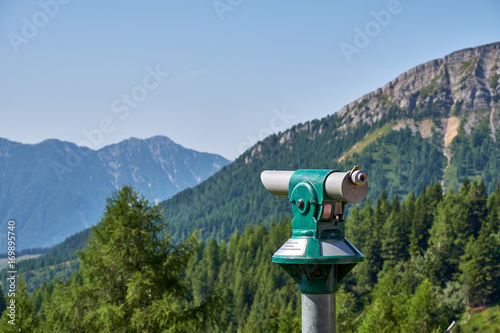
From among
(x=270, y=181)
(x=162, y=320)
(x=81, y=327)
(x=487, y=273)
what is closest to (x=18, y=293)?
(x=81, y=327)

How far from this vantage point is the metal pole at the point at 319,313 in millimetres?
5082

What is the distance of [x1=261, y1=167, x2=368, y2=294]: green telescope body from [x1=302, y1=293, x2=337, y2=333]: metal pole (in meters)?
0.06

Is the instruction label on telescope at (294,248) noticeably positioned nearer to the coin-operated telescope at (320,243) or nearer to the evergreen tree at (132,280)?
the coin-operated telescope at (320,243)

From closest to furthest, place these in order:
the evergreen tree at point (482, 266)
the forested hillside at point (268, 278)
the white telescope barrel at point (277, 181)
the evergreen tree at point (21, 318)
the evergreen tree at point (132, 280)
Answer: the white telescope barrel at point (277, 181)
the evergreen tree at point (132, 280)
the forested hillside at point (268, 278)
the evergreen tree at point (21, 318)
the evergreen tree at point (482, 266)

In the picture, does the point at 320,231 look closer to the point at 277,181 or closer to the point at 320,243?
the point at 320,243

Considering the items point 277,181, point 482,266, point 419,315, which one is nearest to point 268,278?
point 482,266

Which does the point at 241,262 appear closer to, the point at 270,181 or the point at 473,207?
the point at 473,207

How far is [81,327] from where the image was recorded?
53.8 feet

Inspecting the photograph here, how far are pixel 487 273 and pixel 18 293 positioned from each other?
306 ft

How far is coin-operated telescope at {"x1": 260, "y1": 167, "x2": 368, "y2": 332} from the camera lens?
16.6ft

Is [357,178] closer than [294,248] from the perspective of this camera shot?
Yes

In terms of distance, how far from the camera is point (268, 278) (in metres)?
Answer: 125

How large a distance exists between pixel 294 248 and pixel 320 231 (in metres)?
0.28

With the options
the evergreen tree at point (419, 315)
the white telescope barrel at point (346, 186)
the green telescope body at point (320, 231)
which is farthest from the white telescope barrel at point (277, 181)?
the evergreen tree at point (419, 315)
